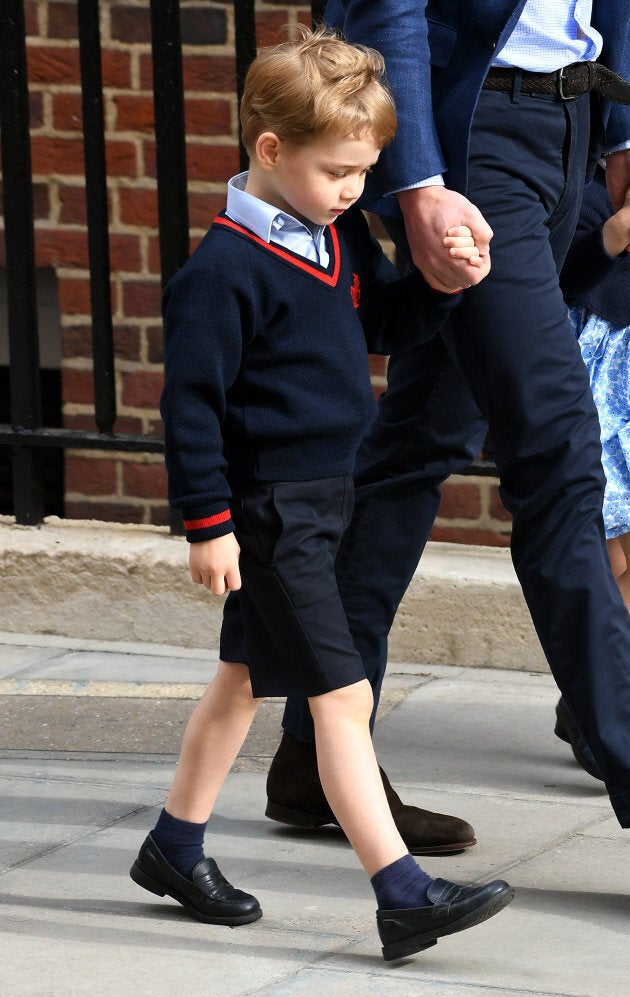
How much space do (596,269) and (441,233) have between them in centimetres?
66

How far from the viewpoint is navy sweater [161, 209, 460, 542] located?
249 cm

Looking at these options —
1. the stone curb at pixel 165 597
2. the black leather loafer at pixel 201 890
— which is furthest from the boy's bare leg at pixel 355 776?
the stone curb at pixel 165 597

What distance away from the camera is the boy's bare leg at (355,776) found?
8.23 ft

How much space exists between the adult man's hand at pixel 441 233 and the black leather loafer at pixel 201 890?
1.00 meters

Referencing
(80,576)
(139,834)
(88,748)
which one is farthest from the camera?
(80,576)

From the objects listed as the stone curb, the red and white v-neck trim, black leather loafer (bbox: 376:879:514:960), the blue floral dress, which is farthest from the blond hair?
the stone curb

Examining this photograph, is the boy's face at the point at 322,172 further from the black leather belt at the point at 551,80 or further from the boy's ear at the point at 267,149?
the black leather belt at the point at 551,80

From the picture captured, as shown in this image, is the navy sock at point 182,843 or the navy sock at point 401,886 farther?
the navy sock at point 182,843

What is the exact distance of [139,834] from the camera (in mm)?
3107

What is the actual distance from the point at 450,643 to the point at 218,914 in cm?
155

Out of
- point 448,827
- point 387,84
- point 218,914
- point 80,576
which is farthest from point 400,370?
point 80,576

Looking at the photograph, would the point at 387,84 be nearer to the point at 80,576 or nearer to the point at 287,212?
the point at 287,212

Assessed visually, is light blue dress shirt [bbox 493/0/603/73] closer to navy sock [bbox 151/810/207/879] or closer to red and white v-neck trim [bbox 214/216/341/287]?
red and white v-neck trim [bbox 214/216/341/287]

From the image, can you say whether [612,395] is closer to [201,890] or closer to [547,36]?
[547,36]
